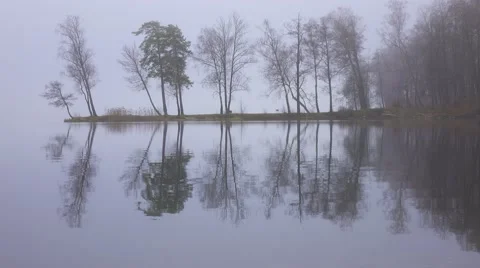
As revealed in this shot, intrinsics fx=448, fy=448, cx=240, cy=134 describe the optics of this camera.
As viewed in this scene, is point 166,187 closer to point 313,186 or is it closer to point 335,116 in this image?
point 313,186

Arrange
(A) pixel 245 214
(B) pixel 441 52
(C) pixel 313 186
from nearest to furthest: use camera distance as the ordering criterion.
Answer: (A) pixel 245 214, (C) pixel 313 186, (B) pixel 441 52

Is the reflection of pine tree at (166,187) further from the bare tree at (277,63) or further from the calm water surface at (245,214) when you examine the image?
the bare tree at (277,63)

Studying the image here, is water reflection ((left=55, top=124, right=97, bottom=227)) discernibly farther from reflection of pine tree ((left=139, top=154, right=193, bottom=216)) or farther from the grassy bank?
the grassy bank

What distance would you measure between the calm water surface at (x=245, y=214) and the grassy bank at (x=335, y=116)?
2965 cm

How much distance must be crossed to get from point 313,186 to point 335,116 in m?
41.9

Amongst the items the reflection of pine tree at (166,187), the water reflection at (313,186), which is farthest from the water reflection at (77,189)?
the reflection of pine tree at (166,187)

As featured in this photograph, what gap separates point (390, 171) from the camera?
421 inches

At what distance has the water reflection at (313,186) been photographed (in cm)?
660

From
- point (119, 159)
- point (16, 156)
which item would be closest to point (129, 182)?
point (119, 159)

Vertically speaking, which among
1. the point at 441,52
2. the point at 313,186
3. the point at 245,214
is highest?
the point at 441,52

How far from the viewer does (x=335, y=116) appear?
49.6m

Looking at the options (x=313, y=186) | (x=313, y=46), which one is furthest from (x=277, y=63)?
(x=313, y=186)

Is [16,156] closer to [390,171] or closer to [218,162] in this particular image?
[218,162]

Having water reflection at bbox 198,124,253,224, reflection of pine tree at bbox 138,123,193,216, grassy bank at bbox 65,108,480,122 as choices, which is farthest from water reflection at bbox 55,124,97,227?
grassy bank at bbox 65,108,480,122
